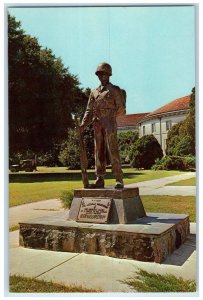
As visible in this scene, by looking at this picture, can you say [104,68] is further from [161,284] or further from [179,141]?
[179,141]

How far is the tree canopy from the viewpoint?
19922 mm

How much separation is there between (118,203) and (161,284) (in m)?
1.89

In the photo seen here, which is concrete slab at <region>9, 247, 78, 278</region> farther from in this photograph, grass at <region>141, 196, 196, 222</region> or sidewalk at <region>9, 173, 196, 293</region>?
grass at <region>141, 196, 196, 222</region>

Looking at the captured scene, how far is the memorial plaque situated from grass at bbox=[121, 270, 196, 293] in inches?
62.4

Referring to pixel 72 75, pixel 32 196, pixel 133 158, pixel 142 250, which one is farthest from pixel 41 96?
pixel 142 250

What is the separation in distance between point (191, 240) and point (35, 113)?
Answer: 15.5 metres

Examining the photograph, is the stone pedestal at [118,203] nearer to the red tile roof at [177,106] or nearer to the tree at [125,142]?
the red tile roof at [177,106]

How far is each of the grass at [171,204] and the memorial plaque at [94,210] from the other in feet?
12.0

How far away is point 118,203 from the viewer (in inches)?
276

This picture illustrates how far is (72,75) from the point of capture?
1088 inches

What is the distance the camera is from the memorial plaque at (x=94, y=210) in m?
6.99

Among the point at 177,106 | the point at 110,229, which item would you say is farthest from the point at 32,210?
the point at 177,106

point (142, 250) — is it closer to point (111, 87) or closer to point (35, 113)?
point (111, 87)

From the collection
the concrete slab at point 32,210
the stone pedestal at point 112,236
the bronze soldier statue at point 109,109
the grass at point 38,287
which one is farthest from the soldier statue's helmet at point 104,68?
the concrete slab at point 32,210
